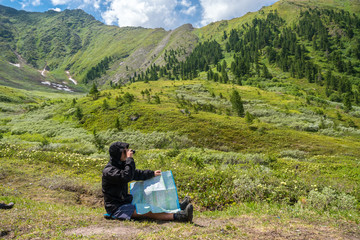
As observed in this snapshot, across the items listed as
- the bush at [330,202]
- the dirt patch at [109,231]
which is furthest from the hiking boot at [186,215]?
the bush at [330,202]

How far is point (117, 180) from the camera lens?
534cm

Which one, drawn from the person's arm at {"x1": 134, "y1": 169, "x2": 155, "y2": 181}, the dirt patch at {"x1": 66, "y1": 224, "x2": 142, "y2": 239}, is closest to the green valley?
the dirt patch at {"x1": 66, "y1": 224, "x2": 142, "y2": 239}

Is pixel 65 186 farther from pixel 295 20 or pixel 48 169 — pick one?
pixel 295 20

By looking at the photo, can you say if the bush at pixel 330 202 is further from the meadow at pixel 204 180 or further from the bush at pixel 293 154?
the bush at pixel 293 154

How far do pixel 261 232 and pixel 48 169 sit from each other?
43.3ft

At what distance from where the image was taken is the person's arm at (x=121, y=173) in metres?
5.21

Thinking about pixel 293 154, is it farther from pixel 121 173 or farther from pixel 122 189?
pixel 121 173

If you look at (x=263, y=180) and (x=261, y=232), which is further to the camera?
(x=263, y=180)

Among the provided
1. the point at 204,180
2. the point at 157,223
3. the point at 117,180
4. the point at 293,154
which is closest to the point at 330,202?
the point at 204,180

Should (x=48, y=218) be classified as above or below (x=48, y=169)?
above

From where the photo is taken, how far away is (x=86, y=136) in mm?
26672

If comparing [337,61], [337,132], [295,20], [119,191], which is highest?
A: [295,20]

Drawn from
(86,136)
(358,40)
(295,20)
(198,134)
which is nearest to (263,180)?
(198,134)

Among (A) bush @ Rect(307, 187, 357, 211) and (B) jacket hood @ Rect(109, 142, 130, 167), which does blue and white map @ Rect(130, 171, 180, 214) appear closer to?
(B) jacket hood @ Rect(109, 142, 130, 167)
